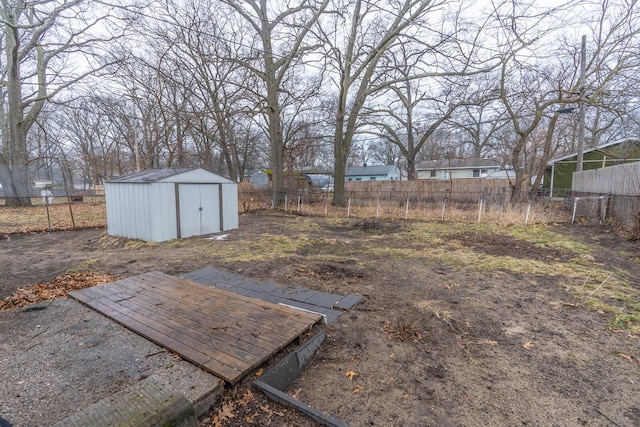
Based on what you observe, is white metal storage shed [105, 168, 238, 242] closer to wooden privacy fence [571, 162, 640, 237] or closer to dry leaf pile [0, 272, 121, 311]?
dry leaf pile [0, 272, 121, 311]

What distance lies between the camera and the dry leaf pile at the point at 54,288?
3.46 metres

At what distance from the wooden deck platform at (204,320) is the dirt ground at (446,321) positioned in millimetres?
278

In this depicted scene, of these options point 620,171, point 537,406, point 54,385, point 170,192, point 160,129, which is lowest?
point 537,406

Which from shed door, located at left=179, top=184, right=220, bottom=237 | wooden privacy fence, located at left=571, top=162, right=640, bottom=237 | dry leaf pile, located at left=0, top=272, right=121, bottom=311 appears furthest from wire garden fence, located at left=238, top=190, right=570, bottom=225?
dry leaf pile, located at left=0, top=272, right=121, bottom=311

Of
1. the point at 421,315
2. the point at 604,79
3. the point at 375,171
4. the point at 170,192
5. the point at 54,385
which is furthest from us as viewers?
the point at 375,171

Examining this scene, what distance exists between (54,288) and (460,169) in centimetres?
3348

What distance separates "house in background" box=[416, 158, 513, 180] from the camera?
3010 cm

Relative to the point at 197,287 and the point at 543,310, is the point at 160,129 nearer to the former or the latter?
the point at 197,287

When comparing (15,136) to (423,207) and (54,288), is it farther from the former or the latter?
(423,207)

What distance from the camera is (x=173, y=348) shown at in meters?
2.41

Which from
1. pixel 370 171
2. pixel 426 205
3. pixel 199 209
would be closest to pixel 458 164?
pixel 370 171

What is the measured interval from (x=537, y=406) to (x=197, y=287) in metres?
3.60

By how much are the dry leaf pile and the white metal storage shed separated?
8.54 feet

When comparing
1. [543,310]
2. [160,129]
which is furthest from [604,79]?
[160,129]
